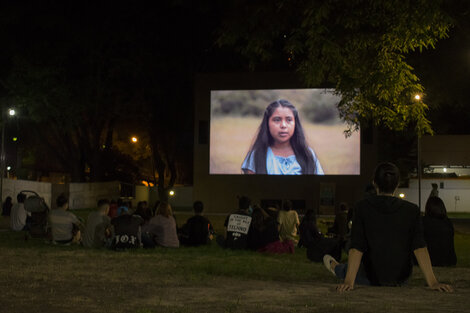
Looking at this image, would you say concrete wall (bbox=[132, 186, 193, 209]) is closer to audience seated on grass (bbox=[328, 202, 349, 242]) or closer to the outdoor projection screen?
the outdoor projection screen

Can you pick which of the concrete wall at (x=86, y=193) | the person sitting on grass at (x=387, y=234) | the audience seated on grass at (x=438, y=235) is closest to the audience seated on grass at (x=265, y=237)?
the audience seated on grass at (x=438, y=235)

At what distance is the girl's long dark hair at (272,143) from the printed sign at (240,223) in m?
20.4

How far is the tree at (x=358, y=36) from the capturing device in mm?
11484

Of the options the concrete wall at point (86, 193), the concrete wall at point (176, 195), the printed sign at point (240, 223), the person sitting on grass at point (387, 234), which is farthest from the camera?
the concrete wall at point (176, 195)

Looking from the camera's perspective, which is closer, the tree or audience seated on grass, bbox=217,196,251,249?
the tree

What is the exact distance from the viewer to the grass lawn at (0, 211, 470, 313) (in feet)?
19.7

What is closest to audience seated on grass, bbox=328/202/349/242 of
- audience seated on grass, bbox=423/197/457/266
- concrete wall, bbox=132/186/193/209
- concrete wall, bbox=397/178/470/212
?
audience seated on grass, bbox=423/197/457/266

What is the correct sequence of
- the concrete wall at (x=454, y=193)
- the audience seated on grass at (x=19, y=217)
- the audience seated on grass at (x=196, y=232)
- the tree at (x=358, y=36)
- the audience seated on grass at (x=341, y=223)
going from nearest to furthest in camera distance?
the tree at (x=358, y=36) < the audience seated on grass at (x=196, y=232) < the audience seated on grass at (x=341, y=223) < the audience seated on grass at (x=19, y=217) < the concrete wall at (x=454, y=193)

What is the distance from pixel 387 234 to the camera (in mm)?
5797

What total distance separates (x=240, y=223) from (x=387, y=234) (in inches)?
272

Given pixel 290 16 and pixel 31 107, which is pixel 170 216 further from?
pixel 31 107

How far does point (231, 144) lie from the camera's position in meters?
34.3

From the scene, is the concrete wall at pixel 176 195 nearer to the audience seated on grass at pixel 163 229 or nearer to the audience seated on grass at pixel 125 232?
the audience seated on grass at pixel 163 229

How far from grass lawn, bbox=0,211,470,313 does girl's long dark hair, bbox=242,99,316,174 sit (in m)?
21.1
